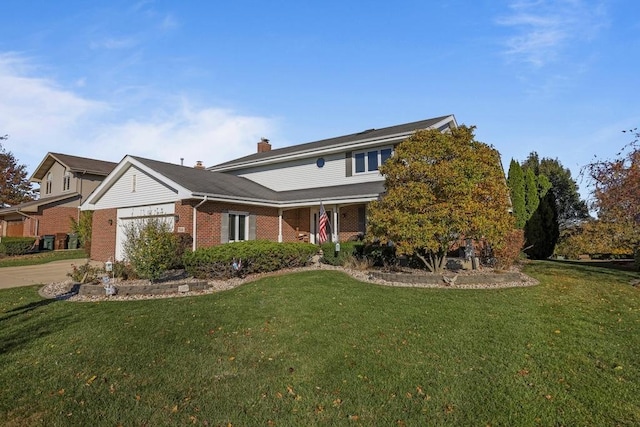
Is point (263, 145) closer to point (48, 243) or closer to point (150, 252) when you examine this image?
point (48, 243)

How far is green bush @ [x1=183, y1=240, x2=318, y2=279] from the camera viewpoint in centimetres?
1112

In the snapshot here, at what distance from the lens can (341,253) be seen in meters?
14.0

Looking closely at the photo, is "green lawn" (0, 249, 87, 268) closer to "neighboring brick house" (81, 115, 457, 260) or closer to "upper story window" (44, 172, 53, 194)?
"neighboring brick house" (81, 115, 457, 260)

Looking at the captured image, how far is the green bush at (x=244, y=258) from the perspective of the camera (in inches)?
438

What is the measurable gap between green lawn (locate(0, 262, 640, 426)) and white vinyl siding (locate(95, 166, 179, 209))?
785 cm

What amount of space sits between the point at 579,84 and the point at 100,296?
51.7 ft

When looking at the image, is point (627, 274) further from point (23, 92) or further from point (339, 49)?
point (23, 92)

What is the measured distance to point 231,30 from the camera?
1277cm

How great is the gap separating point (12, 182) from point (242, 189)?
39.5 meters

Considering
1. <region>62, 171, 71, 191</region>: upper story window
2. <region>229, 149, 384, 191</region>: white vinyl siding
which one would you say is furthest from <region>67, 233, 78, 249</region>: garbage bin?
<region>229, 149, 384, 191</region>: white vinyl siding

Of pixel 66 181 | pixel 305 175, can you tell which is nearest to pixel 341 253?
pixel 305 175

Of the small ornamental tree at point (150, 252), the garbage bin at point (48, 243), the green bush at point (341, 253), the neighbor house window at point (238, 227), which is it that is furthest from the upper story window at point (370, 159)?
the garbage bin at point (48, 243)

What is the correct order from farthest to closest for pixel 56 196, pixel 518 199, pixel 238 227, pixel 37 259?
1. pixel 56 196
2. pixel 518 199
3. pixel 37 259
4. pixel 238 227

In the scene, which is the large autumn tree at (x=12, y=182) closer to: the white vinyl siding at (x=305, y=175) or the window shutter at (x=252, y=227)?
the white vinyl siding at (x=305, y=175)
